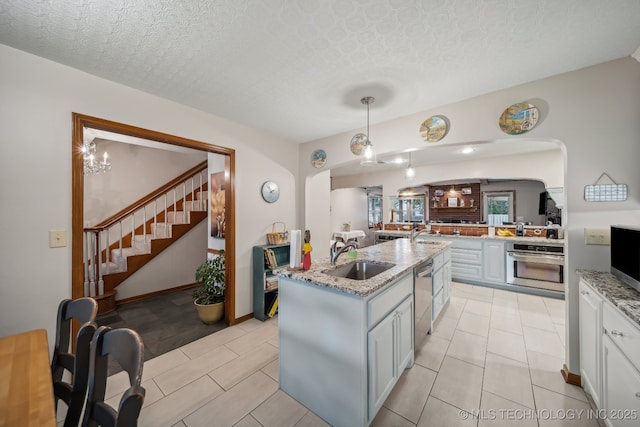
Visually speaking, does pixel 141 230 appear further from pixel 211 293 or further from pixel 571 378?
pixel 571 378

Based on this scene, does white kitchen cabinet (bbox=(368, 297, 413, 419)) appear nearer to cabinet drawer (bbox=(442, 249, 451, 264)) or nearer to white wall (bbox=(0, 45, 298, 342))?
cabinet drawer (bbox=(442, 249, 451, 264))

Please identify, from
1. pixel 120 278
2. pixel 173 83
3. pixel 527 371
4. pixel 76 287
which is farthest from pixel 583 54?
pixel 120 278

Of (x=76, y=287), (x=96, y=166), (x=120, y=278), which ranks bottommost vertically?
(x=120, y=278)

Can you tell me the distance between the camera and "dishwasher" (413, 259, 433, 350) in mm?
2093

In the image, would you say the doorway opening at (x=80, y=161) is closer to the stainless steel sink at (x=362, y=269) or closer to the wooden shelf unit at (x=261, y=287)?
the wooden shelf unit at (x=261, y=287)

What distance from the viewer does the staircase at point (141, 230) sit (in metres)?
3.25

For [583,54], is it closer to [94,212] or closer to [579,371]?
[579,371]

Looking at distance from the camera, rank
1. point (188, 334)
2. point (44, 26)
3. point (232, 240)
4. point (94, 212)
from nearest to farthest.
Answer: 1. point (44, 26)
2. point (188, 334)
3. point (232, 240)
4. point (94, 212)

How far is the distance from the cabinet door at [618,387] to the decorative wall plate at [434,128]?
6.31 ft

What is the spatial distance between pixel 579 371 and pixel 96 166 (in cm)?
566

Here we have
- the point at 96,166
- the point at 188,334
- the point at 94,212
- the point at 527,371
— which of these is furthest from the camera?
the point at 94,212

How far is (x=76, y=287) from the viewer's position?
179cm

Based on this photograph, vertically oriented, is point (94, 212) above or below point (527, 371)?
above

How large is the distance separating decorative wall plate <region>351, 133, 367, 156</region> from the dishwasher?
5.24ft
